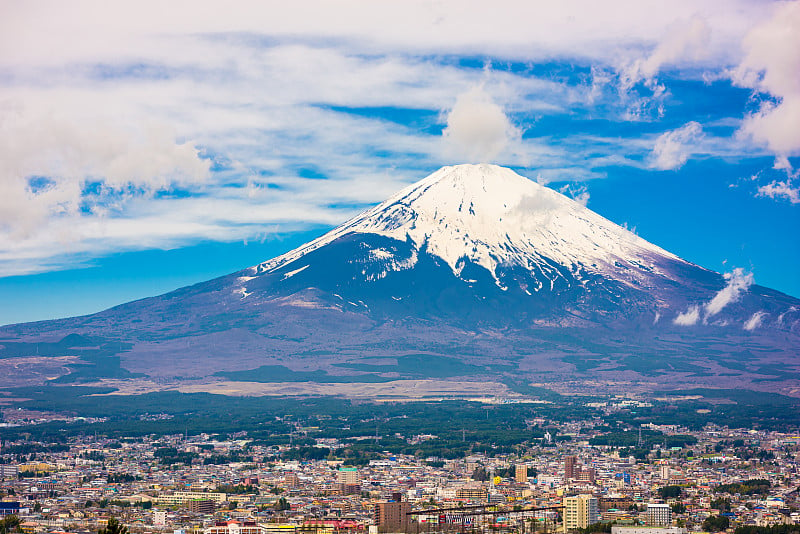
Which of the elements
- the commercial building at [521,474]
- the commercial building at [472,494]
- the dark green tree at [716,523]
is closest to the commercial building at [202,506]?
the commercial building at [472,494]

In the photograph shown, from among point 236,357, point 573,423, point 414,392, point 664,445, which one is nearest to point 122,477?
point 664,445

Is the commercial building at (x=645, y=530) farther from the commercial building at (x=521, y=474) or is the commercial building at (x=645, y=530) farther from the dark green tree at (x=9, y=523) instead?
the dark green tree at (x=9, y=523)

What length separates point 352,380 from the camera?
594 ft

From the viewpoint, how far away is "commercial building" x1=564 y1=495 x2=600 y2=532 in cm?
6594

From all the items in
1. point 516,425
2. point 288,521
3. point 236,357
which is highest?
point 236,357

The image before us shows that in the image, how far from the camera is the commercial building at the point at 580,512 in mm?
65938

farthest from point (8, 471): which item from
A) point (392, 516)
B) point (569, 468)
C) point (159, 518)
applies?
point (392, 516)

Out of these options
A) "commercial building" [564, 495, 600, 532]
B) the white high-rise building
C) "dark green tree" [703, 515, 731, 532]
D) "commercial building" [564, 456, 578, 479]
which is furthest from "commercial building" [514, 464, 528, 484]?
the white high-rise building

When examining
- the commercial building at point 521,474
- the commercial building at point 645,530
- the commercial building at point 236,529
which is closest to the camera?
the commercial building at point 645,530

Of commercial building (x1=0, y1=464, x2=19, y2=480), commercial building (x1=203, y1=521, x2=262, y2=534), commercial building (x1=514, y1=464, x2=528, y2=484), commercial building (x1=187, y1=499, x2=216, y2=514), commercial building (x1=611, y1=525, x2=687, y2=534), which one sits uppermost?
commercial building (x1=0, y1=464, x2=19, y2=480)

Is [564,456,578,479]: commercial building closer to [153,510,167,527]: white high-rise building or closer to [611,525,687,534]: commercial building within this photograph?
[611,525,687,534]: commercial building

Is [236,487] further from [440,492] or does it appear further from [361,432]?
[361,432]

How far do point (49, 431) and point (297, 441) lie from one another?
87.1 feet

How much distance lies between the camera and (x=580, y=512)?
67125 mm
